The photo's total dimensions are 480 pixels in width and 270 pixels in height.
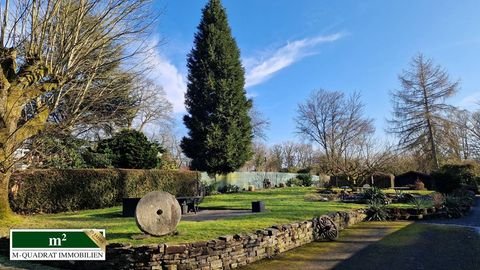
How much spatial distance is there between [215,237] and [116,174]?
9.73 metres

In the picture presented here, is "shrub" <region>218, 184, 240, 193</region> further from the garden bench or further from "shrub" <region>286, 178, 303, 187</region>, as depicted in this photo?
the garden bench

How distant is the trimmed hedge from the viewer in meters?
12.6

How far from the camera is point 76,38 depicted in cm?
935

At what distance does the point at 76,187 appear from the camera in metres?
14.1

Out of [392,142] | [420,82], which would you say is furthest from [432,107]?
[392,142]

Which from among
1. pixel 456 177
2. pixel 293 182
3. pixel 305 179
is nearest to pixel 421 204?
→ pixel 456 177

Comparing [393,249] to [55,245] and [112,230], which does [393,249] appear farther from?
[55,245]

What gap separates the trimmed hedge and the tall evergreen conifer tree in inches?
331

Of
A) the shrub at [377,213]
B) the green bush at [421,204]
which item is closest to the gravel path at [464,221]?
the green bush at [421,204]

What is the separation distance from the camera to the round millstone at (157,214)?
7.12 metres

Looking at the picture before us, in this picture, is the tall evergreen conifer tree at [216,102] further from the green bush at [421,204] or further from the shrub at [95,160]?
the green bush at [421,204]

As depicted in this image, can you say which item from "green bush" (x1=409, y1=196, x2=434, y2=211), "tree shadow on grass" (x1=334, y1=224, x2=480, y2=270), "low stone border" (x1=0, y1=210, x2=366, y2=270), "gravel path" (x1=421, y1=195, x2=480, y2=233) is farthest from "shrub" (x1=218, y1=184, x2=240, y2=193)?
"low stone border" (x1=0, y1=210, x2=366, y2=270)

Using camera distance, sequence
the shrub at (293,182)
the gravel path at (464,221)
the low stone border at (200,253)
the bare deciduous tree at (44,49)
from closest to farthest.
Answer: the low stone border at (200,253) → the bare deciduous tree at (44,49) → the gravel path at (464,221) → the shrub at (293,182)

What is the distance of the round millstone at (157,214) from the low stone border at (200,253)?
0.80 metres
